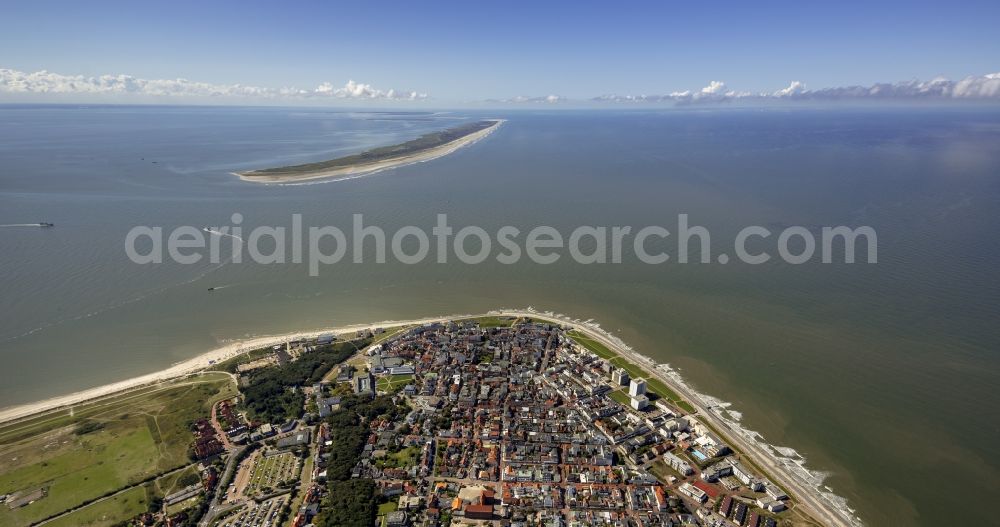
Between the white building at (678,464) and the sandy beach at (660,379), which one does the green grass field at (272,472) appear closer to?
the sandy beach at (660,379)

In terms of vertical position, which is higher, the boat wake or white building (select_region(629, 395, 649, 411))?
the boat wake

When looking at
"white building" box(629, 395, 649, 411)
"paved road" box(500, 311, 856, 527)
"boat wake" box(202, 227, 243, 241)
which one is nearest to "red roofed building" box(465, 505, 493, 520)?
"white building" box(629, 395, 649, 411)

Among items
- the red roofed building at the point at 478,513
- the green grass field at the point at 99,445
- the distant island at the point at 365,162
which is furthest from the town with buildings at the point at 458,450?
the distant island at the point at 365,162

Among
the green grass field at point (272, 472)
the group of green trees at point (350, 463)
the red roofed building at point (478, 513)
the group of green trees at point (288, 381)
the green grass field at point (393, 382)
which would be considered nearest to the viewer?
the group of green trees at point (350, 463)

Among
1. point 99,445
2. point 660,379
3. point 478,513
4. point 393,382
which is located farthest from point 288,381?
point 660,379

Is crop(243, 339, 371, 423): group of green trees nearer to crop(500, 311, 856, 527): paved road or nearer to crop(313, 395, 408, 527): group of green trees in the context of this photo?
crop(313, 395, 408, 527): group of green trees

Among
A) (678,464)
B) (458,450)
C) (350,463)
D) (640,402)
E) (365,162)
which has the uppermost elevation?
(365,162)

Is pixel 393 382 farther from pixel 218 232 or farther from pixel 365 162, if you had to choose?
pixel 365 162
